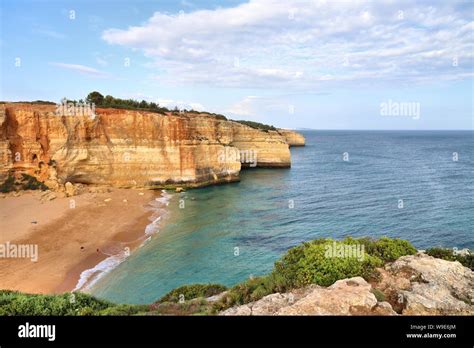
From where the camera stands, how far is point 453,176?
50.5 metres

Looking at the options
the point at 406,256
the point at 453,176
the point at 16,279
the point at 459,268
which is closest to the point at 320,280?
the point at 406,256

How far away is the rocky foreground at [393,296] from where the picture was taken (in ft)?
25.1

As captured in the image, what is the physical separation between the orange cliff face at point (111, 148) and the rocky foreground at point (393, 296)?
1425 inches

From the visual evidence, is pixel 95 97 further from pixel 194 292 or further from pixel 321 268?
pixel 321 268

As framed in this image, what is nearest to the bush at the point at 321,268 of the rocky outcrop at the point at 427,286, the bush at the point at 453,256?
the rocky outcrop at the point at 427,286

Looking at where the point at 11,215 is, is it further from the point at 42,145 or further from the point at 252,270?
the point at 252,270

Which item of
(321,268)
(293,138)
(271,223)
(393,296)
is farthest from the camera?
(293,138)

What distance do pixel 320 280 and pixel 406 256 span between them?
3.44 metres

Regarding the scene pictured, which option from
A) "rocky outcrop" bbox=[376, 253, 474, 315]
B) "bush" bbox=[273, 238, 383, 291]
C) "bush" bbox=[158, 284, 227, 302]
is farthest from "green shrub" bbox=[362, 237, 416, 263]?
"bush" bbox=[158, 284, 227, 302]

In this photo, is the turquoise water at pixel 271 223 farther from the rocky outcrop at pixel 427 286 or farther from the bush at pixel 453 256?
→ the rocky outcrop at pixel 427 286

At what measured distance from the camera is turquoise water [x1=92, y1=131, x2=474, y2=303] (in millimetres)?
20406

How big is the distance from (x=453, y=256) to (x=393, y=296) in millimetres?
4825

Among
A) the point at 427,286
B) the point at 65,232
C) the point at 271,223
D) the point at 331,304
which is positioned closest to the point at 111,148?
the point at 65,232

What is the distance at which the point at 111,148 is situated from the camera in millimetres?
41656
